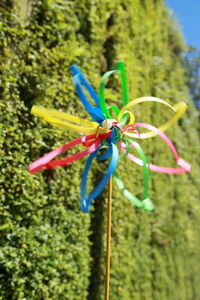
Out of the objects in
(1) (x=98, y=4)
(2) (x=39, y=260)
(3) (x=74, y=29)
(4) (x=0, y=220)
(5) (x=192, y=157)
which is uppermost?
(5) (x=192, y=157)

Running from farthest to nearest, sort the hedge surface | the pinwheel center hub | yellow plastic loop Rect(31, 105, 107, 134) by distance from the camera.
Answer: the hedge surface, the pinwheel center hub, yellow plastic loop Rect(31, 105, 107, 134)

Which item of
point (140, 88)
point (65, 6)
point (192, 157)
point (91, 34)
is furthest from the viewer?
point (192, 157)

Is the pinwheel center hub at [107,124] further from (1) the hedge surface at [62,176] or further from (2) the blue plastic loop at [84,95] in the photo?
(1) the hedge surface at [62,176]

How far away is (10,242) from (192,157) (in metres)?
5.63

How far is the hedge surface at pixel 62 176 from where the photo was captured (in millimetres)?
1803

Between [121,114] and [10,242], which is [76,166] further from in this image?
[121,114]

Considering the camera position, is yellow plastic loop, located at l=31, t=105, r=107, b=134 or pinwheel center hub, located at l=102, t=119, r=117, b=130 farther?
pinwheel center hub, located at l=102, t=119, r=117, b=130

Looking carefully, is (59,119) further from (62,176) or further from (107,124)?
(62,176)

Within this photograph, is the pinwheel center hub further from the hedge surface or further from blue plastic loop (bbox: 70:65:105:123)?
the hedge surface

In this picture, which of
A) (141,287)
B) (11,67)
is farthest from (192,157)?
(11,67)

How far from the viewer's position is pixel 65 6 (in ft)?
7.48

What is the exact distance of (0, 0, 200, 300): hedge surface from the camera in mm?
1803

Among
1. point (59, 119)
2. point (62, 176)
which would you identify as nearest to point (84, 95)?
point (59, 119)

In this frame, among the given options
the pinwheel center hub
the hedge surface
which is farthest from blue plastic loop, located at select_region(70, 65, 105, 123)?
the hedge surface
